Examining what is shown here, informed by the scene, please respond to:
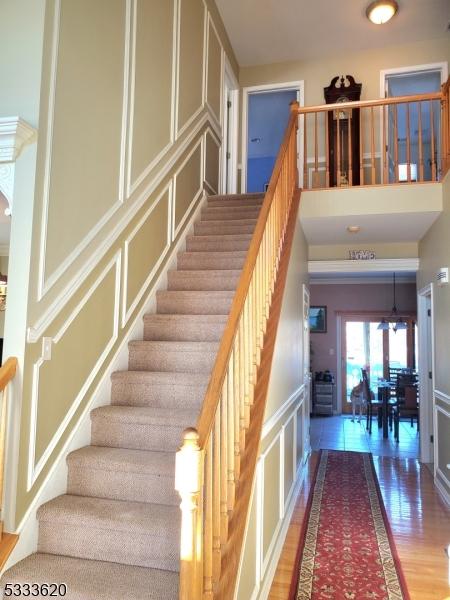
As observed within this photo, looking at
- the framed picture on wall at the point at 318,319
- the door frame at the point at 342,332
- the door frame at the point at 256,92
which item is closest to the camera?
the door frame at the point at 256,92

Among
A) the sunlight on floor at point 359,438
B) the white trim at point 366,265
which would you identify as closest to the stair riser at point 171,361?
the white trim at point 366,265

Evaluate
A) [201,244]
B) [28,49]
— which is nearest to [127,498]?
[28,49]

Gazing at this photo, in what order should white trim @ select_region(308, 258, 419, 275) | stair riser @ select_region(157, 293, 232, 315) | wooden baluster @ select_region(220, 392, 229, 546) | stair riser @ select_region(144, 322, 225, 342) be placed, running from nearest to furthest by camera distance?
wooden baluster @ select_region(220, 392, 229, 546) → stair riser @ select_region(144, 322, 225, 342) → stair riser @ select_region(157, 293, 232, 315) → white trim @ select_region(308, 258, 419, 275)

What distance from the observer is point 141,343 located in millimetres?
3164

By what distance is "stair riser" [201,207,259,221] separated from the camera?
4844 mm

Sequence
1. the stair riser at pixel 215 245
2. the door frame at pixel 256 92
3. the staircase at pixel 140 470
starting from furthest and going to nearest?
the door frame at pixel 256 92 < the stair riser at pixel 215 245 < the staircase at pixel 140 470

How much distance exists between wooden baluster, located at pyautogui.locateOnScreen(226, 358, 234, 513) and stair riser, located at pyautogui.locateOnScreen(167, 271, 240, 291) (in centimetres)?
188

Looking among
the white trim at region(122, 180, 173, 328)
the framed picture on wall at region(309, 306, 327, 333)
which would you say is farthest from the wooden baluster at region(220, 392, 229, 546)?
the framed picture on wall at region(309, 306, 327, 333)

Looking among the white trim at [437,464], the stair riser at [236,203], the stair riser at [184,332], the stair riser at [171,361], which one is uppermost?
the stair riser at [236,203]

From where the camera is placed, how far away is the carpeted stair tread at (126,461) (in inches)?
89.4

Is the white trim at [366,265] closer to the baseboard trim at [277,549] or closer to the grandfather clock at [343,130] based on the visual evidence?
the grandfather clock at [343,130]

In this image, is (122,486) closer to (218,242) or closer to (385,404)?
(218,242)

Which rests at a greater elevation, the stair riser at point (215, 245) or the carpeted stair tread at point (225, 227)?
the carpeted stair tread at point (225, 227)

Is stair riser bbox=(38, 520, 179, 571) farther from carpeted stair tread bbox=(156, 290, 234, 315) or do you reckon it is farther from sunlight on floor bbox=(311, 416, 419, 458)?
sunlight on floor bbox=(311, 416, 419, 458)
